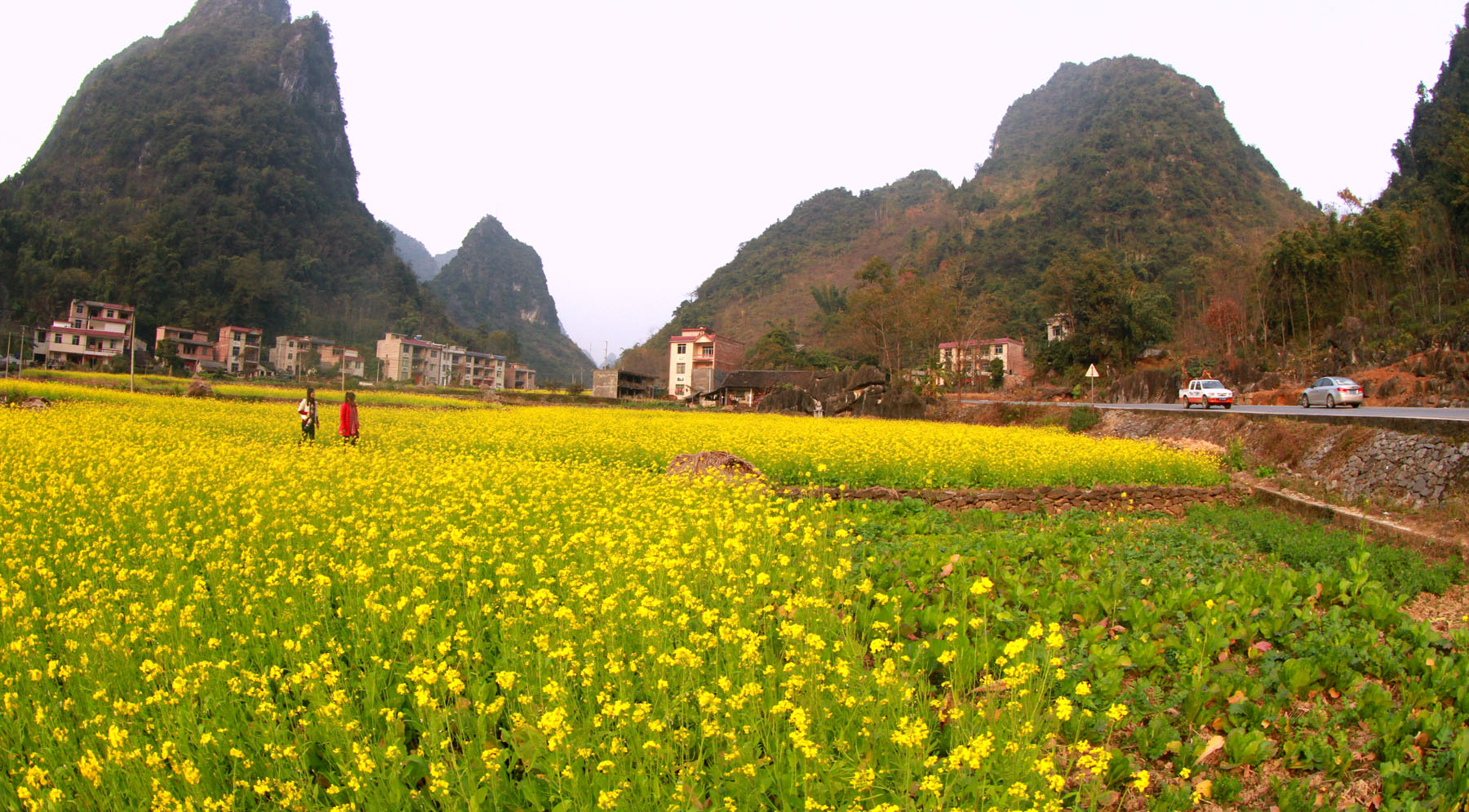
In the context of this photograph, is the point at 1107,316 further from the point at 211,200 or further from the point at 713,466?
the point at 211,200

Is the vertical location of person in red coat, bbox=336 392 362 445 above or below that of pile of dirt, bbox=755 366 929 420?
below

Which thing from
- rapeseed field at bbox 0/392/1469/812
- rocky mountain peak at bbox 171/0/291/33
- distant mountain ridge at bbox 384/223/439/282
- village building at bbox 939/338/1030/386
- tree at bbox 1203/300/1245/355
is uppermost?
rocky mountain peak at bbox 171/0/291/33

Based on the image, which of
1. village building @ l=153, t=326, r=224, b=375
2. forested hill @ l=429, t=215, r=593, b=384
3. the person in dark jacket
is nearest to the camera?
the person in dark jacket

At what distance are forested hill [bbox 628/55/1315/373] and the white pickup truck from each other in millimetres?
15308

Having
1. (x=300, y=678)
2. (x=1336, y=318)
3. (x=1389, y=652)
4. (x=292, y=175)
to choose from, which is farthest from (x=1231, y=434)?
(x=292, y=175)

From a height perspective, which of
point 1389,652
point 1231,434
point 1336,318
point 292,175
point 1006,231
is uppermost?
point 292,175

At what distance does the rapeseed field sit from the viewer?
270cm

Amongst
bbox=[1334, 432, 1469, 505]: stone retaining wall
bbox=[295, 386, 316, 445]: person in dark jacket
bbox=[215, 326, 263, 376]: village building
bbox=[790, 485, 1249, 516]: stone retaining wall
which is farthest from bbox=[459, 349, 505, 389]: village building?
bbox=[1334, 432, 1469, 505]: stone retaining wall

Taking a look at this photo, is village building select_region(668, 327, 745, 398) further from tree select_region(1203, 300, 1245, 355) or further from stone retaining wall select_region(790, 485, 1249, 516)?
stone retaining wall select_region(790, 485, 1249, 516)

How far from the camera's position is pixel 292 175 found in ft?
259

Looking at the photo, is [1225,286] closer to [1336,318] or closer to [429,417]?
[1336,318]

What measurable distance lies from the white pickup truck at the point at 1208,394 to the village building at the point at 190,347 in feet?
208

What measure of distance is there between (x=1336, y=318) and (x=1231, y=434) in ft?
70.8

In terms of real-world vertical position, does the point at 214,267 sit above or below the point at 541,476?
above
